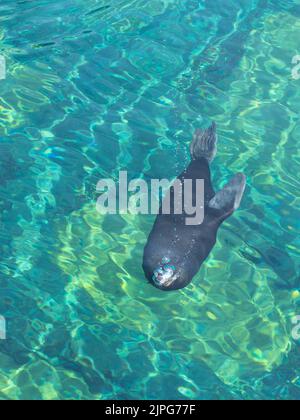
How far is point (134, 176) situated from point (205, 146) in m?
0.87

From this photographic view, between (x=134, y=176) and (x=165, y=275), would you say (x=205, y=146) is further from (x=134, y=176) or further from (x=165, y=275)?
(x=165, y=275)

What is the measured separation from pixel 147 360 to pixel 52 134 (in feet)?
10.8

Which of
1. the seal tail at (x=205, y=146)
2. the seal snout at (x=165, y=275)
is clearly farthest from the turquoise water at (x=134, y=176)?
the seal snout at (x=165, y=275)

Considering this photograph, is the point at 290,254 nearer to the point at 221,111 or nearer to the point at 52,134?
the point at 221,111

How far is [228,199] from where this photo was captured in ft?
20.0

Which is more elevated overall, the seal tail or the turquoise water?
the seal tail

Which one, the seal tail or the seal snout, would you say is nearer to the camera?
the seal snout

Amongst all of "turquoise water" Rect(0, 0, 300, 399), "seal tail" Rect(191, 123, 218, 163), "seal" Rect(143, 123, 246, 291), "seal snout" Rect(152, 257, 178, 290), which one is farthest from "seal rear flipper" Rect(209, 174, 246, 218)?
"seal snout" Rect(152, 257, 178, 290)

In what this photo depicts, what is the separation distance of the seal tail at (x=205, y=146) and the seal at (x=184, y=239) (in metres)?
0.39

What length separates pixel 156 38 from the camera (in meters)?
9.42

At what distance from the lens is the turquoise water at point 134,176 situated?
5340mm

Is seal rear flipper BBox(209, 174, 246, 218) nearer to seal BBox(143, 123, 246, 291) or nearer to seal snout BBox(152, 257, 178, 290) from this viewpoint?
seal BBox(143, 123, 246, 291)

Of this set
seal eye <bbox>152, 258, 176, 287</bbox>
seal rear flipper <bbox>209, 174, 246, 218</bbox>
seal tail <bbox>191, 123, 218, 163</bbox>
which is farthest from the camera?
seal tail <bbox>191, 123, 218, 163</bbox>

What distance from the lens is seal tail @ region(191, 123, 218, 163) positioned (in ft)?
22.7
